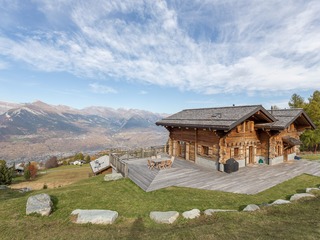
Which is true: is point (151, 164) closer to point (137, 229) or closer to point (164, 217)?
point (164, 217)

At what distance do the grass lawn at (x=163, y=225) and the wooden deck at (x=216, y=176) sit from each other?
2.82 ft

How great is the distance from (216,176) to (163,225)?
796 cm

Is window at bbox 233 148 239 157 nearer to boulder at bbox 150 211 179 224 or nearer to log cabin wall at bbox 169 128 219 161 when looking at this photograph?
log cabin wall at bbox 169 128 219 161

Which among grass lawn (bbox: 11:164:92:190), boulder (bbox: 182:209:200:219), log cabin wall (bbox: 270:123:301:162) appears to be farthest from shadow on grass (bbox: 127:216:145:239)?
grass lawn (bbox: 11:164:92:190)

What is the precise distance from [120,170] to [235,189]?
929 centimetres

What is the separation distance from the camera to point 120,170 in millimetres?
16047

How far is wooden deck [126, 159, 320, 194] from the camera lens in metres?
12.2

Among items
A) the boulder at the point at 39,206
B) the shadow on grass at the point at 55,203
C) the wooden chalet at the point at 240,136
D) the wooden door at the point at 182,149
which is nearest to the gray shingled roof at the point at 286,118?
the wooden chalet at the point at 240,136

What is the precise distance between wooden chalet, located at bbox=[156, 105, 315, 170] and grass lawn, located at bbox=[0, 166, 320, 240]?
5.09 metres

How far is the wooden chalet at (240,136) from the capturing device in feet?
51.2

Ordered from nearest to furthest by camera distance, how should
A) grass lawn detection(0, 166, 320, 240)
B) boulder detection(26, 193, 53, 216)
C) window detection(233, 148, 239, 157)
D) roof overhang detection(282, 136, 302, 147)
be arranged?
grass lawn detection(0, 166, 320, 240), boulder detection(26, 193, 53, 216), window detection(233, 148, 239, 157), roof overhang detection(282, 136, 302, 147)

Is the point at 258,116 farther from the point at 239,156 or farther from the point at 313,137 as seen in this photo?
the point at 313,137

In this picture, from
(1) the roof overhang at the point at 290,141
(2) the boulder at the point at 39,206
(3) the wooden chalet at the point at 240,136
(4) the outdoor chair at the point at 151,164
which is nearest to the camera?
(2) the boulder at the point at 39,206

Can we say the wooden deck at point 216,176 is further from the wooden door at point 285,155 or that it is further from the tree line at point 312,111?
the tree line at point 312,111
